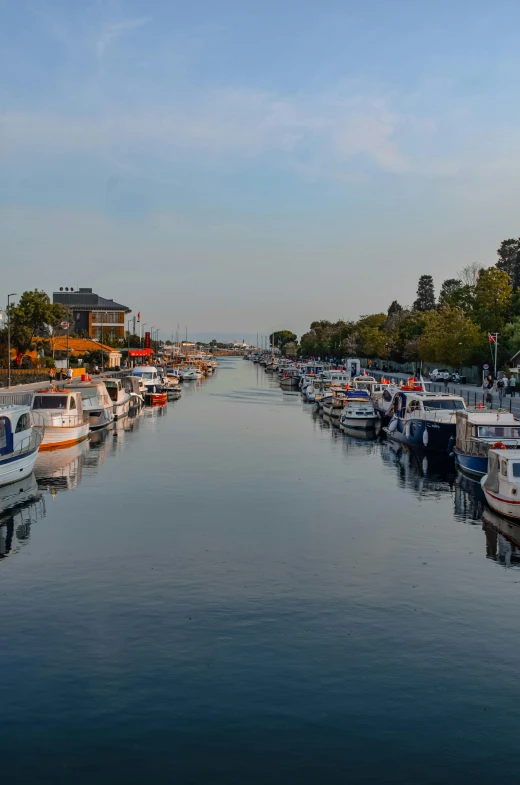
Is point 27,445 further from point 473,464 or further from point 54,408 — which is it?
point 473,464

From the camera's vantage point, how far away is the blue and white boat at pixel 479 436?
144 feet

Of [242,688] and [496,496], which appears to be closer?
[242,688]

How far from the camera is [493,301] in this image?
113000 millimetres

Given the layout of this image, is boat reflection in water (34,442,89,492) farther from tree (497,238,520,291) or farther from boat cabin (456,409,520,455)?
tree (497,238,520,291)

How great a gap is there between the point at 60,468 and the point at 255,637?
100ft

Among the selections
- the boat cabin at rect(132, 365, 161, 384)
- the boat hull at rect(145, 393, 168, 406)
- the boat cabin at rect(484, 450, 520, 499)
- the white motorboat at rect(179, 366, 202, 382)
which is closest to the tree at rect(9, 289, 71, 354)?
the boat cabin at rect(132, 365, 161, 384)

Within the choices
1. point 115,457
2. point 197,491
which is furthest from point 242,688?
point 115,457

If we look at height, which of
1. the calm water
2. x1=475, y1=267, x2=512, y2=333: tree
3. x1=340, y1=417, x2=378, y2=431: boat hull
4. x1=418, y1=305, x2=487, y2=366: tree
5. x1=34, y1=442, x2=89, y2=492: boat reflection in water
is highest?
x1=475, y1=267, x2=512, y2=333: tree

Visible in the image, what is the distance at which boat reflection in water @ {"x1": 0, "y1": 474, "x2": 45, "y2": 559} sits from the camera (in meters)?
31.8

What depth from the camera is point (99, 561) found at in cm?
2881

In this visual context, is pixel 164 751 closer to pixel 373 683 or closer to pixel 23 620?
pixel 373 683

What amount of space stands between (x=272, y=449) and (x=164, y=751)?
147ft

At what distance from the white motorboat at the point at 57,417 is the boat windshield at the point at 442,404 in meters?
23.8

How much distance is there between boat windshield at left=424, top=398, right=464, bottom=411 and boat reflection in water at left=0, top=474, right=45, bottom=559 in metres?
27.9
